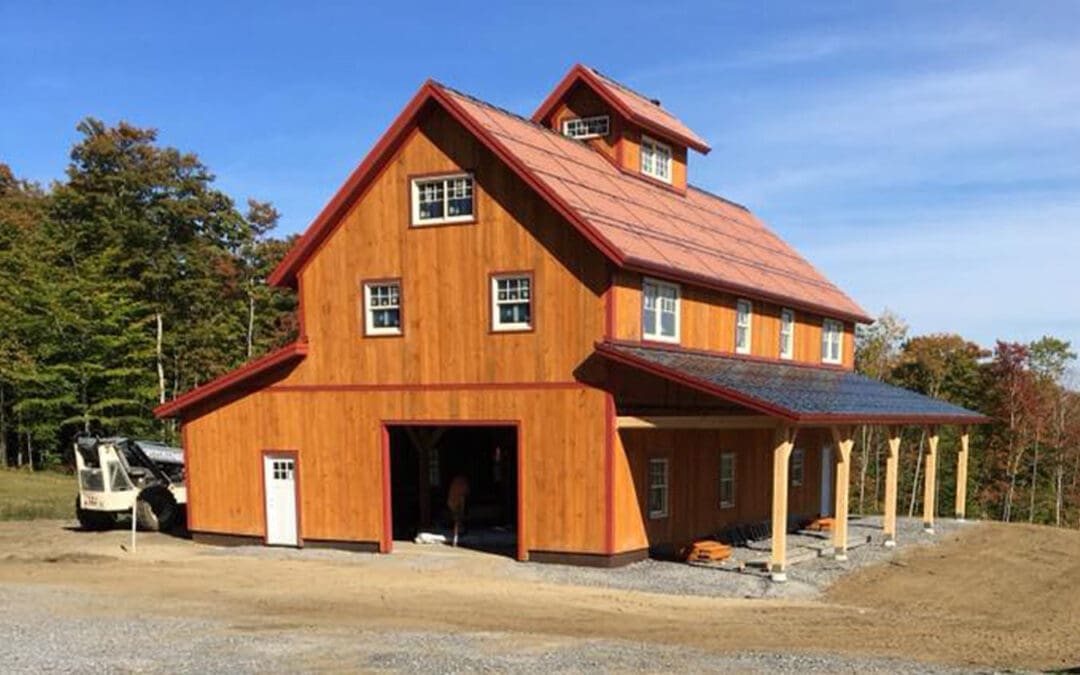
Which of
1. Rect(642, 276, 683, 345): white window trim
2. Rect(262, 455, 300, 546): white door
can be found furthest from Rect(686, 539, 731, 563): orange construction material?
Rect(262, 455, 300, 546): white door

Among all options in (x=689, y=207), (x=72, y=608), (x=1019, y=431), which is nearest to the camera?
(x=72, y=608)

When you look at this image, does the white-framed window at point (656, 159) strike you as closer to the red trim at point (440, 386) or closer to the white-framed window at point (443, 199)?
the white-framed window at point (443, 199)

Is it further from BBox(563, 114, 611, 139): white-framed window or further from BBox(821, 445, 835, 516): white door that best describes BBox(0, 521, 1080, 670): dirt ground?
BBox(563, 114, 611, 139): white-framed window

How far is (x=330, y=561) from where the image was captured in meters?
20.4

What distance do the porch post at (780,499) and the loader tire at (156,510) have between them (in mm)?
17983

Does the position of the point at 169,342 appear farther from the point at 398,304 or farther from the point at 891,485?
the point at 891,485

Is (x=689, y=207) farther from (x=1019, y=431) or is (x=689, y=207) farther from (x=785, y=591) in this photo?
(x=1019, y=431)

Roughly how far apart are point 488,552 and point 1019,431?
43.8 metres

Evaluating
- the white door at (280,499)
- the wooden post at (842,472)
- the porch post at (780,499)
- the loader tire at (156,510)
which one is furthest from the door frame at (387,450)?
the loader tire at (156,510)

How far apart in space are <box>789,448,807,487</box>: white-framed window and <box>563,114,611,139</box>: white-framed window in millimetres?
12151

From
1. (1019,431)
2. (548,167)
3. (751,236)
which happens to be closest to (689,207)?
(751,236)

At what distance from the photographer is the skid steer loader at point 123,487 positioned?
82.4 feet

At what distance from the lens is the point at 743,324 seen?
25406 millimetres

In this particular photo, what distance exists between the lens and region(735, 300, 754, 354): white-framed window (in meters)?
25.0
